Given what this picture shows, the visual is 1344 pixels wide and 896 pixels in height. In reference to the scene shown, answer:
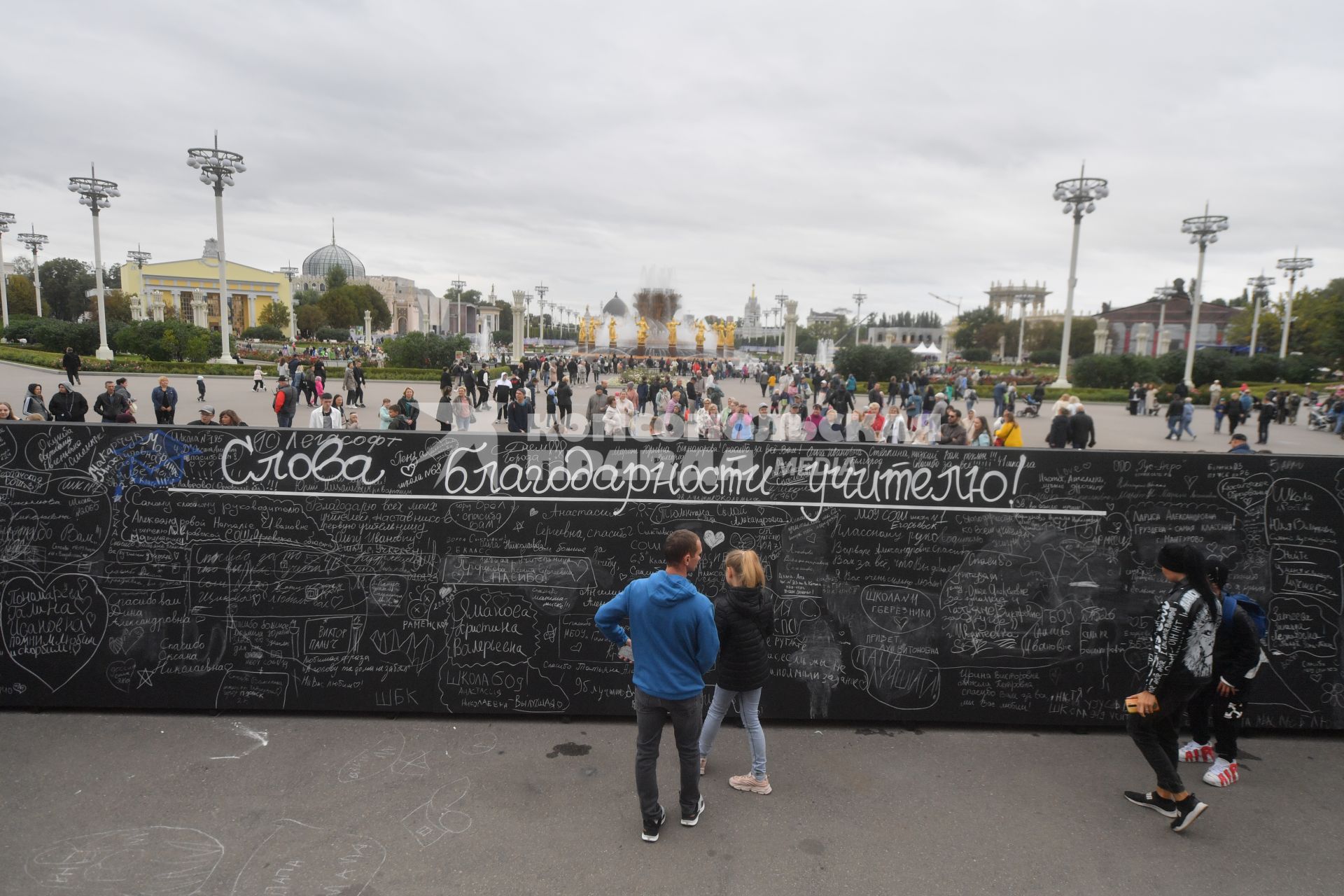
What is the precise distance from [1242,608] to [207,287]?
118293 mm

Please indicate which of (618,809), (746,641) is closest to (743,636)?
(746,641)

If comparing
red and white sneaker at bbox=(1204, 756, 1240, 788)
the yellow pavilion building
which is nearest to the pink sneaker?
red and white sneaker at bbox=(1204, 756, 1240, 788)

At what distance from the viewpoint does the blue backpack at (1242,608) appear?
13.5ft

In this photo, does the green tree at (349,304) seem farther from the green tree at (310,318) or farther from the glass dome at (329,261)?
the glass dome at (329,261)

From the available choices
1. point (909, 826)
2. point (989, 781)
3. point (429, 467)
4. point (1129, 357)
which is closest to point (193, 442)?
point (429, 467)

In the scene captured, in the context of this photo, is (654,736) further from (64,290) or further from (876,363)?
(64,290)

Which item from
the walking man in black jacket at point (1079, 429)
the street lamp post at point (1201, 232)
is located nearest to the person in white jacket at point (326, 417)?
the walking man in black jacket at point (1079, 429)

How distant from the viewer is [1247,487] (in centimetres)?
490

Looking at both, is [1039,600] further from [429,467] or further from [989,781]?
[429,467]

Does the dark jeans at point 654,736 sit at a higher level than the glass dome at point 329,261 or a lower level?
lower

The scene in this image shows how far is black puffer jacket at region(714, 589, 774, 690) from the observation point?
3914mm

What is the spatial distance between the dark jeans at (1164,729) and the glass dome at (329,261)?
150977mm

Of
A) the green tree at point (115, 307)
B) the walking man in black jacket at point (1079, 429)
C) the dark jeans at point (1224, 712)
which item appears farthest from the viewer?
the green tree at point (115, 307)

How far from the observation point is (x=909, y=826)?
12.9ft
